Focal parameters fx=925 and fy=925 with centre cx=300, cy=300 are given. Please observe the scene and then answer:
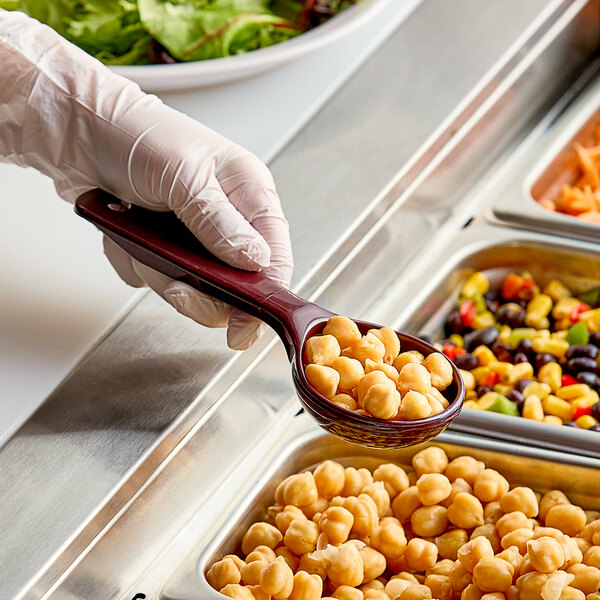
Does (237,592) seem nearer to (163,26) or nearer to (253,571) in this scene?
(253,571)

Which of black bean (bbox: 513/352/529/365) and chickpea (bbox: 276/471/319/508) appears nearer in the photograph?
chickpea (bbox: 276/471/319/508)

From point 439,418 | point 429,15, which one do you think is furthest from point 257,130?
point 439,418

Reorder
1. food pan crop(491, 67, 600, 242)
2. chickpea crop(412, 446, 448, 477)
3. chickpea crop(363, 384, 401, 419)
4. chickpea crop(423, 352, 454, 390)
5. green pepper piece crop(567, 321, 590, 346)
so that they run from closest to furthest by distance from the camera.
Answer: chickpea crop(363, 384, 401, 419) → chickpea crop(423, 352, 454, 390) → chickpea crop(412, 446, 448, 477) → green pepper piece crop(567, 321, 590, 346) → food pan crop(491, 67, 600, 242)

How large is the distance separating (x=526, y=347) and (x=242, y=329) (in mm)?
769

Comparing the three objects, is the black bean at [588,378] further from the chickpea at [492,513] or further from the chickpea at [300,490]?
the chickpea at [300,490]

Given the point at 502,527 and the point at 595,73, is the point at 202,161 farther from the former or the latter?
the point at 595,73

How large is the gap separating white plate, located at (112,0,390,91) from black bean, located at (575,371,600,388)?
0.92m

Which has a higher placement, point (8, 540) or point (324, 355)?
point (324, 355)

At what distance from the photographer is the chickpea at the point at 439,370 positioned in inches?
52.9

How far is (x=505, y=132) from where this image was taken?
2379 millimetres

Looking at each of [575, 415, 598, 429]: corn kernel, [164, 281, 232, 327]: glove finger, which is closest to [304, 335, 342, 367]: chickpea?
[164, 281, 232, 327]: glove finger

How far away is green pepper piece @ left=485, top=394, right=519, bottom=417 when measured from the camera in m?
1.78

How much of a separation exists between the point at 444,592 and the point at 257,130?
1078mm

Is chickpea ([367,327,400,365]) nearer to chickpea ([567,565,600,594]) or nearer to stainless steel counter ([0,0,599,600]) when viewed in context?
stainless steel counter ([0,0,599,600])
